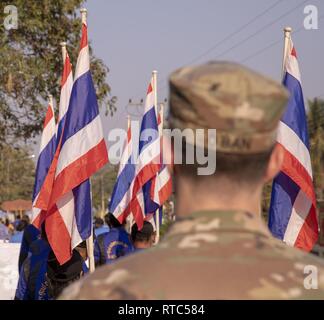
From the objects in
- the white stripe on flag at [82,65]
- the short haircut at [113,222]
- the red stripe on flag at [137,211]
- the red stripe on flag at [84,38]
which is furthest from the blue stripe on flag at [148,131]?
the white stripe on flag at [82,65]

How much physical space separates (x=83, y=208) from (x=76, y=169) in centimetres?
33

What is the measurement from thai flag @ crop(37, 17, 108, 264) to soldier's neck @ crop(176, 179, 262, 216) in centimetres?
390

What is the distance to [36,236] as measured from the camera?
703 cm

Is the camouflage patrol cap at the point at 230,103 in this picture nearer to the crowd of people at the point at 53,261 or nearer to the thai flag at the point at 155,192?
the crowd of people at the point at 53,261

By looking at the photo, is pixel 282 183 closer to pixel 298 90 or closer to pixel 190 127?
pixel 298 90

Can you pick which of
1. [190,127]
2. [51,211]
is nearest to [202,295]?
[190,127]

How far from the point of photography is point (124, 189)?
9.85m

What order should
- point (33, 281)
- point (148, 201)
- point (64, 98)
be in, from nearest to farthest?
point (33, 281), point (64, 98), point (148, 201)

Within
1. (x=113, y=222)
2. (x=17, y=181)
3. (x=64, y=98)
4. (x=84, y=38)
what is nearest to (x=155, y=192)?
(x=113, y=222)

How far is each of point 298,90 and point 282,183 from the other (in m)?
0.90

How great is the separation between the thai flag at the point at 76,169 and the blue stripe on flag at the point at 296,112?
162cm

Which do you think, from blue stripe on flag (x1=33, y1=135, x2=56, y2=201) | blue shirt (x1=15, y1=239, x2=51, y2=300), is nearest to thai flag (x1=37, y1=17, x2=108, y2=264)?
blue shirt (x1=15, y1=239, x2=51, y2=300)

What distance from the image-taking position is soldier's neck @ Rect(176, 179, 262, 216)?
63.1 inches

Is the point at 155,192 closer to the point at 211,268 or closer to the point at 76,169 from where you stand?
the point at 76,169
